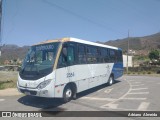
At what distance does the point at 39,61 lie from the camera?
435 inches

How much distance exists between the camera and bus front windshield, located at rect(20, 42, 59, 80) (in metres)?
10.4

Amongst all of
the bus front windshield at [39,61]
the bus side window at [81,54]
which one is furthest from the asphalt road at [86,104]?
the bus side window at [81,54]

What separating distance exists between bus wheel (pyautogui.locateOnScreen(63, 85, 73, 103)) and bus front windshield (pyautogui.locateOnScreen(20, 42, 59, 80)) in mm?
1548

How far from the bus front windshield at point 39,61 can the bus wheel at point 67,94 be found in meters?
1.55

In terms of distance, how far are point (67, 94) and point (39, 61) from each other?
7.01 feet

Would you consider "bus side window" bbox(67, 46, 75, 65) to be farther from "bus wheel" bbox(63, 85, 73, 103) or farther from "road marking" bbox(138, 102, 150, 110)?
"road marking" bbox(138, 102, 150, 110)

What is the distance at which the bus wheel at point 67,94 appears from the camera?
36.5ft

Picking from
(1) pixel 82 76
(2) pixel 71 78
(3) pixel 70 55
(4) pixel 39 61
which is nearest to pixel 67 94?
(2) pixel 71 78

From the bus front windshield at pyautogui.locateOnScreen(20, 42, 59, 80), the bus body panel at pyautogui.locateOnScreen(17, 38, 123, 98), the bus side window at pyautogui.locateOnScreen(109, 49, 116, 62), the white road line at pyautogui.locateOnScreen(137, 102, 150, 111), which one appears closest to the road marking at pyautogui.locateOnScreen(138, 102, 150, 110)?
the white road line at pyautogui.locateOnScreen(137, 102, 150, 111)

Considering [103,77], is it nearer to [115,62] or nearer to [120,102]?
[115,62]

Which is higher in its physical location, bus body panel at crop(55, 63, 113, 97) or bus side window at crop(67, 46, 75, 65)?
bus side window at crop(67, 46, 75, 65)

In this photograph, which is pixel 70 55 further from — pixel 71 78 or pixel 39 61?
pixel 39 61

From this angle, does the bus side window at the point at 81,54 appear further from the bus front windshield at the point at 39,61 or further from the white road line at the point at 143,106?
the white road line at the point at 143,106

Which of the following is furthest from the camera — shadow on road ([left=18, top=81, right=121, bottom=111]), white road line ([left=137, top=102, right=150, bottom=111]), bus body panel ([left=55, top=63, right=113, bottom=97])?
bus body panel ([left=55, top=63, right=113, bottom=97])
